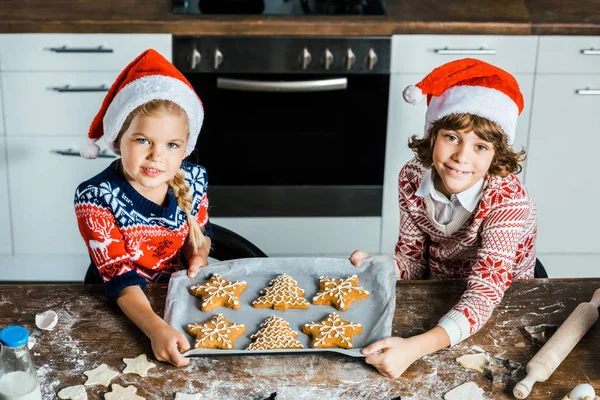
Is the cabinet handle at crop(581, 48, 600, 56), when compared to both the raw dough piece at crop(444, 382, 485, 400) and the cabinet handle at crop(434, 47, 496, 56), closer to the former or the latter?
the cabinet handle at crop(434, 47, 496, 56)

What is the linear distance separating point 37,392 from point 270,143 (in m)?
1.86

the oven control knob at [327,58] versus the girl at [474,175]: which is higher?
the oven control knob at [327,58]

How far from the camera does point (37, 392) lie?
3.96ft

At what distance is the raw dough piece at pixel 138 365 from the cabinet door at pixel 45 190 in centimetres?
161

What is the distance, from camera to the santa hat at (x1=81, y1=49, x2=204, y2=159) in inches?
64.0

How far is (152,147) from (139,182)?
0.29 ft

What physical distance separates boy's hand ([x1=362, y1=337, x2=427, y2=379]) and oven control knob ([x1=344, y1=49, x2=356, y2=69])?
1.57 metres

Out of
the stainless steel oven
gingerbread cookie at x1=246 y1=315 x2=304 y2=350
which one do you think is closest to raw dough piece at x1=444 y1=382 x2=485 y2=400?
gingerbread cookie at x1=246 y1=315 x2=304 y2=350

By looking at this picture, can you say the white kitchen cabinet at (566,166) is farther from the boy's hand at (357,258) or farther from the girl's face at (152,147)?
the girl's face at (152,147)

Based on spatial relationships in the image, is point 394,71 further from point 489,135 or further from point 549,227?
point 489,135

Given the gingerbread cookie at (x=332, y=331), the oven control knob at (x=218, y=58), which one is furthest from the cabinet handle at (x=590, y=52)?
the gingerbread cookie at (x=332, y=331)

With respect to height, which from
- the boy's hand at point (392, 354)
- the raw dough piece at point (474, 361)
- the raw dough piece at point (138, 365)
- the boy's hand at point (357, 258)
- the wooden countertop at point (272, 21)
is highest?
the wooden countertop at point (272, 21)

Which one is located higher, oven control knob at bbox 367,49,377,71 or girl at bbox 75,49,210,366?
oven control knob at bbox 367,49,377,71

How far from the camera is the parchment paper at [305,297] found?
4.79 ft
